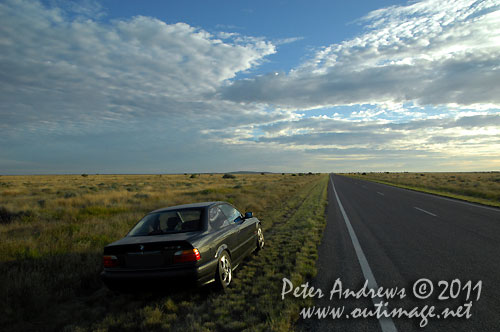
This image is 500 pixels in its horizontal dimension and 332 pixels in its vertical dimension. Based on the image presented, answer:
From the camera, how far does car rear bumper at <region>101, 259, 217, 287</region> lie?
411cm

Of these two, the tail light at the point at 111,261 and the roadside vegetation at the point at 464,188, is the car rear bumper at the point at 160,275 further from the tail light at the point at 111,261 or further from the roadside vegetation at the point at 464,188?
the roadside vegetation at the point at 464,188

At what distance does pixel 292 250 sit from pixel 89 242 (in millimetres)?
5123

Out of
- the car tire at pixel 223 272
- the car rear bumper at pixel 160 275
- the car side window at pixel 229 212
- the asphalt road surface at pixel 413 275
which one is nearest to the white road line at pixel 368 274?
the asphalt road surface at pixel 413 275

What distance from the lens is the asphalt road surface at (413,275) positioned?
3.52m

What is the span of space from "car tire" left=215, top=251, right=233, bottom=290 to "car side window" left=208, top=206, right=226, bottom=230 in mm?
524

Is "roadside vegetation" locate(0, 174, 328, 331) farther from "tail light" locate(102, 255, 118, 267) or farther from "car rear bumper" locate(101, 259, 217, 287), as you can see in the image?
"tail light" locate(102, 255, 118, 267)

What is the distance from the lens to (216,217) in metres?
5.46

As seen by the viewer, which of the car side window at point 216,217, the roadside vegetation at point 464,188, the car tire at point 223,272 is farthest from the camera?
the roadside vegetation at point 464,188

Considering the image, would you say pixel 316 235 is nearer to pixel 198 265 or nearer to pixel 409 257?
pixel 409 257

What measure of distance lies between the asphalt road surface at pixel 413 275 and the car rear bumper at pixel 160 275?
1.56 metres

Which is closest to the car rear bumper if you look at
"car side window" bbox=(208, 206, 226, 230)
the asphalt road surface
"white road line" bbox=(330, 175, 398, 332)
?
"car side window" bbox=(208, 206, 226, 230)

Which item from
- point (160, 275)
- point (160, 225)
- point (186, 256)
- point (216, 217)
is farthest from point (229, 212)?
point (160, 275)

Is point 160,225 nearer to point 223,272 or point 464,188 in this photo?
point 223,272

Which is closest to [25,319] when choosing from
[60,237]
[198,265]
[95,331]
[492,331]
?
[95,331]
